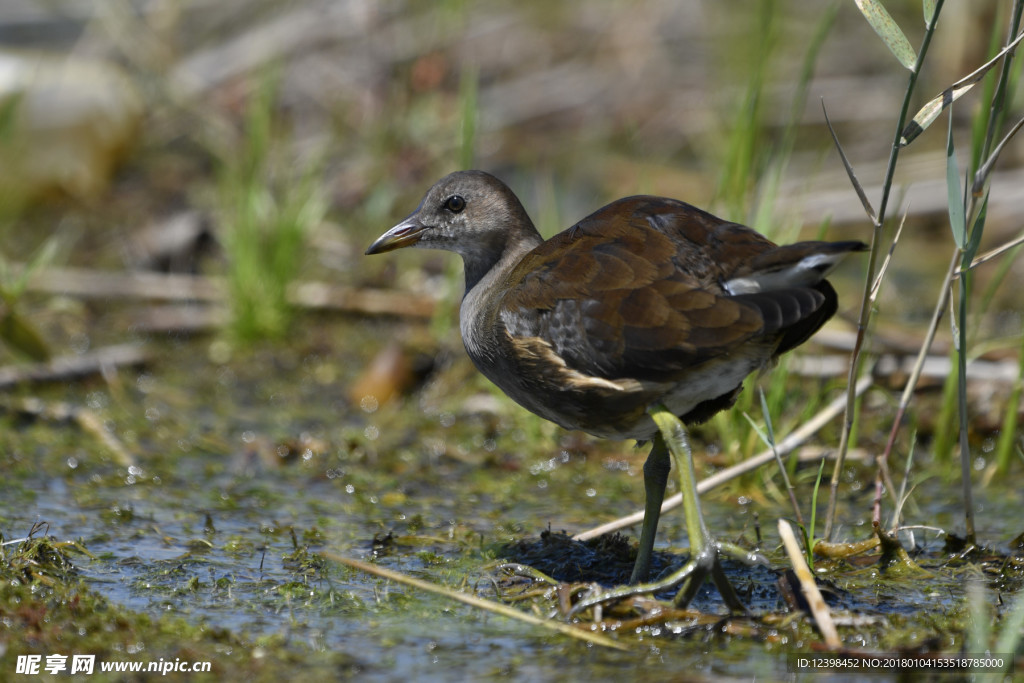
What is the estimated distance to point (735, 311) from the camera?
2.90 m

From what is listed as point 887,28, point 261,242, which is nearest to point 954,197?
point 887,28

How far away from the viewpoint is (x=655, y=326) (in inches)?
117

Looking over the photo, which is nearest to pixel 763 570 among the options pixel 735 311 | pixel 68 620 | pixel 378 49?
pixel 735 311

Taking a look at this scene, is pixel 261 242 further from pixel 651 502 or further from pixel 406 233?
pixel 651 502

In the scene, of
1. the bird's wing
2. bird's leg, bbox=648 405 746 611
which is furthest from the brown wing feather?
bird's leg, bbox=648 405 746 611

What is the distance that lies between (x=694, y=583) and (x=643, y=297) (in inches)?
29.2

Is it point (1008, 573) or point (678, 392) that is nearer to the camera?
point (678, 392)

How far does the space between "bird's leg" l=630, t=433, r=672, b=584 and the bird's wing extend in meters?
0.44

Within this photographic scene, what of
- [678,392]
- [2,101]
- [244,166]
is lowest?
[678,392]

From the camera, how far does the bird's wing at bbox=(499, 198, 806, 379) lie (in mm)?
2914

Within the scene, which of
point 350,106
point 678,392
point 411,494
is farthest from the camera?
point 350,106

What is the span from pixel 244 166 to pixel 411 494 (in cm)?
262

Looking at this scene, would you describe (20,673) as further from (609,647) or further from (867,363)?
(867,363)

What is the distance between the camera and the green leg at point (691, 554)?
2959 millimetres
